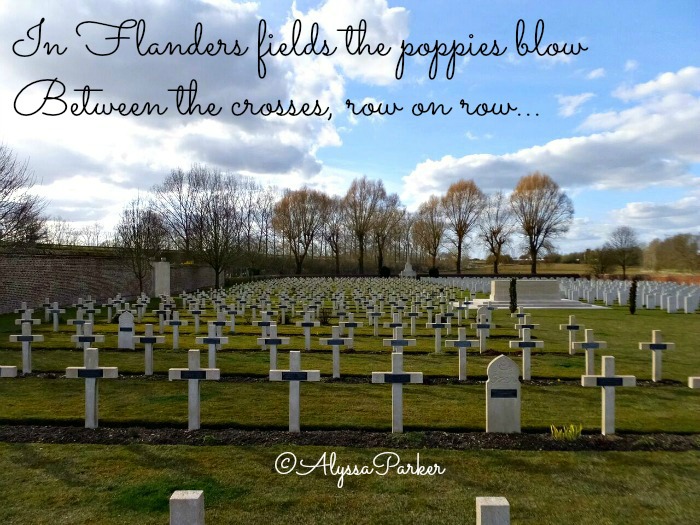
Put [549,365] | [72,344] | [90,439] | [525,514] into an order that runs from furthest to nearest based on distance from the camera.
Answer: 1. [72,344]
2. [549,365]
3. [90,439]
4. [525,514]

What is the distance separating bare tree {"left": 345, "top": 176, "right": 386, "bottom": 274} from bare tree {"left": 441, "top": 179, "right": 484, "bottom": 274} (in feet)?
23.4

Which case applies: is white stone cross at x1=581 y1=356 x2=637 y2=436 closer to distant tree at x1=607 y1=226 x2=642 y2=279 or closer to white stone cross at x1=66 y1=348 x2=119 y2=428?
white stone cross at x1=66 y1=348 x2=119 y2=428

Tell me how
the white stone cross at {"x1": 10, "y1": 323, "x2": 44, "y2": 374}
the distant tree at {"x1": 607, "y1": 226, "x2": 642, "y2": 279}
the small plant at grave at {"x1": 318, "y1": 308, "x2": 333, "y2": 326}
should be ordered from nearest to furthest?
the white stone cross at {"x1": 10, "y1": 323, "x2": 44, "y2": 374} < the small plant at grave at {"x1": 318, "y1": 308, "x2": 333, "y2": 326} < the distant tree at {"x1": 607, "y1": 226, "x2": 642, "y2": 279}

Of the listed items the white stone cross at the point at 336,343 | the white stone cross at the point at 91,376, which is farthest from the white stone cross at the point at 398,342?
the white stone cross at the point at 91,376

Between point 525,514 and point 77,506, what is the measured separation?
9.88ft

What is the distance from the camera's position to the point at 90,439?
16.8 feet

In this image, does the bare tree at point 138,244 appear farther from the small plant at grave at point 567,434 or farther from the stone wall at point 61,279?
the small plant at grave at point 567,434

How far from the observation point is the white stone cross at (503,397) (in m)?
5.16

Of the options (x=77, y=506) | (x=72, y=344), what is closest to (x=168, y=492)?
(x=77, y=506)

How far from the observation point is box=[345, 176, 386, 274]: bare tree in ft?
188

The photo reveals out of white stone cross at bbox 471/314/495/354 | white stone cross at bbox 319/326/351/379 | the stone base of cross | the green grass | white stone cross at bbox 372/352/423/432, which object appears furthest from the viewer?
white stone cross at bbox 471/314/495/354

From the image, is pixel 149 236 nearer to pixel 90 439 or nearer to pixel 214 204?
pixel 214 204

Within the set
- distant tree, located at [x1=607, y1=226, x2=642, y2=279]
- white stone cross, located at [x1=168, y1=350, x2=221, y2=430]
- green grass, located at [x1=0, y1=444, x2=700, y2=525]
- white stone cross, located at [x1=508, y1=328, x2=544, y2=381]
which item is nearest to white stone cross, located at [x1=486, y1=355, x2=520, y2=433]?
green grass, located at [x1=0, y1=444, x2=700, y2=525]

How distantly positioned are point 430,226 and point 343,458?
180 ft
